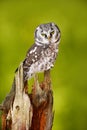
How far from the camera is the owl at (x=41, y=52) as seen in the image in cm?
249

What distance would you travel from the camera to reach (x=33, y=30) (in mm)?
2607

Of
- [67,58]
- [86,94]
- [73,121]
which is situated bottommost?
[73,121]

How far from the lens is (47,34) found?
8.11 feet

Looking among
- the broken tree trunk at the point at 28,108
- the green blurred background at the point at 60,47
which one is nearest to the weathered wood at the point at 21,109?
the broken tree trunk at the point at 28,108

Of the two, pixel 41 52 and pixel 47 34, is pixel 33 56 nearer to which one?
pixel 41 52

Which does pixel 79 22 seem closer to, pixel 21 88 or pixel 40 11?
pixel 40 11

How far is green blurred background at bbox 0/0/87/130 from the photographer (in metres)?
2.63

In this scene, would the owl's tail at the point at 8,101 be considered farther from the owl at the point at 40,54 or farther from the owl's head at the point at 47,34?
the owl's head at the point at 47,34

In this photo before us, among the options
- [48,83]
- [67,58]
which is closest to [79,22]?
[67,58]

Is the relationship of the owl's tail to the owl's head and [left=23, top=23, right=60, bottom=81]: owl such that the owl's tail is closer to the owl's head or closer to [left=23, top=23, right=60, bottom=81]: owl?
[left=23, top=23, right=60, bottom=81]: owl

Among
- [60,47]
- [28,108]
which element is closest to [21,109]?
[28,108]

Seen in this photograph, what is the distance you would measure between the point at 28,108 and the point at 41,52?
0.36 metres

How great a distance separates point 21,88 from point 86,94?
459 millimetres

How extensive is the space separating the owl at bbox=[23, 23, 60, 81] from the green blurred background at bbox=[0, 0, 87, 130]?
0.11m
